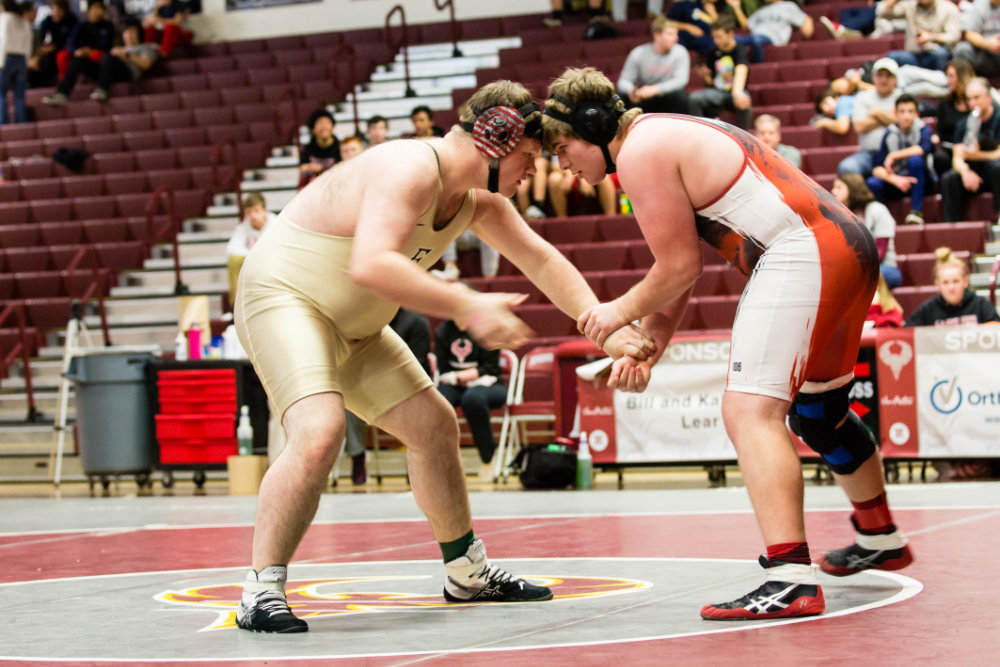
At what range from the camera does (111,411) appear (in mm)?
9617

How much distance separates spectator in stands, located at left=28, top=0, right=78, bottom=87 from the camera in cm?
1858

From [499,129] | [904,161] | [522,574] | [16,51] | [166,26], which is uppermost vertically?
[166,26]

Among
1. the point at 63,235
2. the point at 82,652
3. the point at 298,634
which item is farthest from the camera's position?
the point at 63,235

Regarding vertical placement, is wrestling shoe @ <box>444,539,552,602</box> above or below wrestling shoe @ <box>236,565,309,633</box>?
below

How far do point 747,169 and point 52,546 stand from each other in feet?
12.2

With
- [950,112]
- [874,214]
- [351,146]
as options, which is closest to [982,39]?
[950,112]

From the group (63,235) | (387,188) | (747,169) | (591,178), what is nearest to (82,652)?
(387,188)

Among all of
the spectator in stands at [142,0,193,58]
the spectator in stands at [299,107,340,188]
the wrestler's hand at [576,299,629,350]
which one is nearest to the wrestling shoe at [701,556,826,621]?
the wrestler's hand at [576,299,629,350]

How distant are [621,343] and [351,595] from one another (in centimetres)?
114

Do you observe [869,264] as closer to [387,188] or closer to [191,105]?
[387,188]

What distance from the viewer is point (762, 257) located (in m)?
3.27

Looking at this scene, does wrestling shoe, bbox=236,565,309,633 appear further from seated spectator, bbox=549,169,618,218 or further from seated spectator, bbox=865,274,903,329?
seated spectator, bbox=549,169,618,218

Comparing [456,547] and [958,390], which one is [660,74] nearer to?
[958,390]

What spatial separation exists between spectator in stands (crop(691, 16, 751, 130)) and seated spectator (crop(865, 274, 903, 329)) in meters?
3.17
